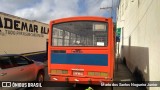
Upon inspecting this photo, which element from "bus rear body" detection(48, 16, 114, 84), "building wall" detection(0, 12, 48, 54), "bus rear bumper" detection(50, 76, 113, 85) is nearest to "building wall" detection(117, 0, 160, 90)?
"bus rear body" detection(48, 16, 114, 84)

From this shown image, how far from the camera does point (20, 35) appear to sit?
14289 mm

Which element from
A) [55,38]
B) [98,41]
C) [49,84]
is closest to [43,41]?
[49,84]

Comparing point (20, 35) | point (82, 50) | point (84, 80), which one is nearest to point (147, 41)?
point (82, 50)

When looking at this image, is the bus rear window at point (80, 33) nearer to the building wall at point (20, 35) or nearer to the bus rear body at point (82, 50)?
the bus rear body at point (82, 50)

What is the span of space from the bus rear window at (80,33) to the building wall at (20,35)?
4758 mm

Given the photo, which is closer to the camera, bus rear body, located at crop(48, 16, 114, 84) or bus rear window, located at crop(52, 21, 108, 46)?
bus rear body, located at crop(48, 16, 114, 84)

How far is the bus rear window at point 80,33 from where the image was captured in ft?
26.2

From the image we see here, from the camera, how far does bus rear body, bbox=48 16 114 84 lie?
7.84 meters

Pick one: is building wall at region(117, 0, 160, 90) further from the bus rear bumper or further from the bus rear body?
the bus rear bumper

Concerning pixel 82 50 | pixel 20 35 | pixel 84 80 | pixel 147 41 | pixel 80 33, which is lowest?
Answer: pixel 84 80

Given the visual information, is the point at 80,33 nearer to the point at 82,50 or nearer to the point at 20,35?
the point at 82,50

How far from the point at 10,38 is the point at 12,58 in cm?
538

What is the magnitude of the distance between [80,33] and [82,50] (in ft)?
2.17

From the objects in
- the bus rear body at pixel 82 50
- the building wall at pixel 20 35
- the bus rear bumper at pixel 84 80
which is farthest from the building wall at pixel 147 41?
the building wall at pixel 20 35
